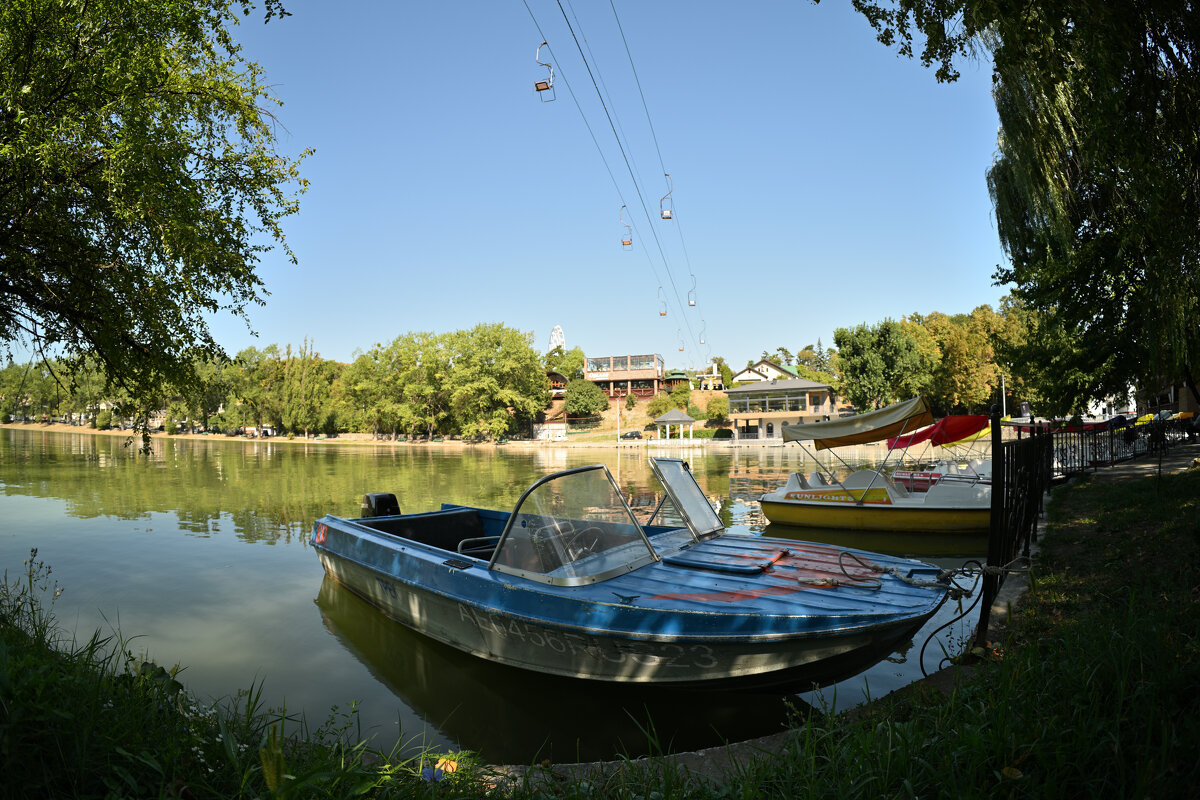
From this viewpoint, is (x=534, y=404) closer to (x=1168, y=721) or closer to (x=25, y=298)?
(x=25, y=298)

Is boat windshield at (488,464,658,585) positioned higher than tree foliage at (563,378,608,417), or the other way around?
tree foliage at (563,378,608,417)

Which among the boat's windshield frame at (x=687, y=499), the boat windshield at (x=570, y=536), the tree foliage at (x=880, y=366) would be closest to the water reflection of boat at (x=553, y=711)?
the boat windshield at (x=570, y=536)

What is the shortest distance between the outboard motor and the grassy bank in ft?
17.2

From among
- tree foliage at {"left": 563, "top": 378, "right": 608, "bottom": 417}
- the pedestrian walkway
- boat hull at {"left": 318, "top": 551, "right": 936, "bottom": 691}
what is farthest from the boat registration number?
tree foliage at {"left": 563, "top": 378, "right": 608, "bottom": 417}

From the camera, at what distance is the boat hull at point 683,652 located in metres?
4.57

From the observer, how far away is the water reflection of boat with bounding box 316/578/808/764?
4785 millimetres

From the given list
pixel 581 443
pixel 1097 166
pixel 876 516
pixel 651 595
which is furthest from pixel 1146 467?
pixel 581 443

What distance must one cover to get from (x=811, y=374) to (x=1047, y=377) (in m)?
67.3

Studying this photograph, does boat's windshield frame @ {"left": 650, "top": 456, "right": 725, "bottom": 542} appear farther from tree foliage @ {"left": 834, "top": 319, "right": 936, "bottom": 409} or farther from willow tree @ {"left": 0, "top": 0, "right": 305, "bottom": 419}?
tree foliage @ {"left": 834, "top": 319, "right": 936, "bottom": 409}

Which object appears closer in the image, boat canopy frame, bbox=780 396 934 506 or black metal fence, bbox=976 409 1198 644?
black metal fence, bbox=976 409 1198 644

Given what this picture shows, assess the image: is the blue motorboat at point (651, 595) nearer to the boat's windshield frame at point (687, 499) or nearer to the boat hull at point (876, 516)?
the boat's windshield frame at point (687, 499)

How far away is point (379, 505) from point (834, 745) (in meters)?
7.68

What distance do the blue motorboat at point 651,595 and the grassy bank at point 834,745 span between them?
797mm

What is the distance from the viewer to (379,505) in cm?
937
